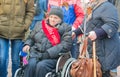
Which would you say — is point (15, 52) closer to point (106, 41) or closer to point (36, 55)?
point (36, 55)

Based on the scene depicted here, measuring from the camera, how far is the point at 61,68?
6.75m

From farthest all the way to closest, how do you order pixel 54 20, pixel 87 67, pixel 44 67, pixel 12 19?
pixel 12 19
pixel 54 20
pixel 44 67
pixel 87 67

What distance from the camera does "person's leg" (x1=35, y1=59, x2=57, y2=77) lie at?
22.4 ft

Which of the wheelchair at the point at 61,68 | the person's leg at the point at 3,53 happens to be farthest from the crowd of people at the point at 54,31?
the wheelchair at the point at 61,68

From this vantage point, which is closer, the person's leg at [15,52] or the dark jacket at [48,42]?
the dark jacket at [48,42]

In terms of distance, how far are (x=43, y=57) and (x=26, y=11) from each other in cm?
108

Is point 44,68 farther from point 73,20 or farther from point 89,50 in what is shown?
point 73,20

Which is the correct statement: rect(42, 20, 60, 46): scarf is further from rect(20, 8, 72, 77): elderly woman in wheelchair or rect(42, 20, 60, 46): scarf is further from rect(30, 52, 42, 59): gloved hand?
rect(30, 52, 42, 59): gloved hand

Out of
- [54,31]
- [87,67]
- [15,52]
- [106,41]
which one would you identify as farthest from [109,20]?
[15,52]

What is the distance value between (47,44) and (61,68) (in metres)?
0.55

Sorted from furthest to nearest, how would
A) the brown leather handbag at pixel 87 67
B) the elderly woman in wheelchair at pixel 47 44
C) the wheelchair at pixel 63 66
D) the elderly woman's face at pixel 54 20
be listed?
the elderly woman's face at pixel 54 20 < the elderly woman in wheelchair at pixel 47 44 < the wheelchair at pixel 63 66 < the brown leather handbag at pixel 87 67

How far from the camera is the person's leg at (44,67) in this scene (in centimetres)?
682

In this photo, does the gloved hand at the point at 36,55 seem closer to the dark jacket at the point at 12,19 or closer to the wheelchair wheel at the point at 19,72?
the wheelchair wheel at the point at 19,72

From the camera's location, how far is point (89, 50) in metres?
6.47
